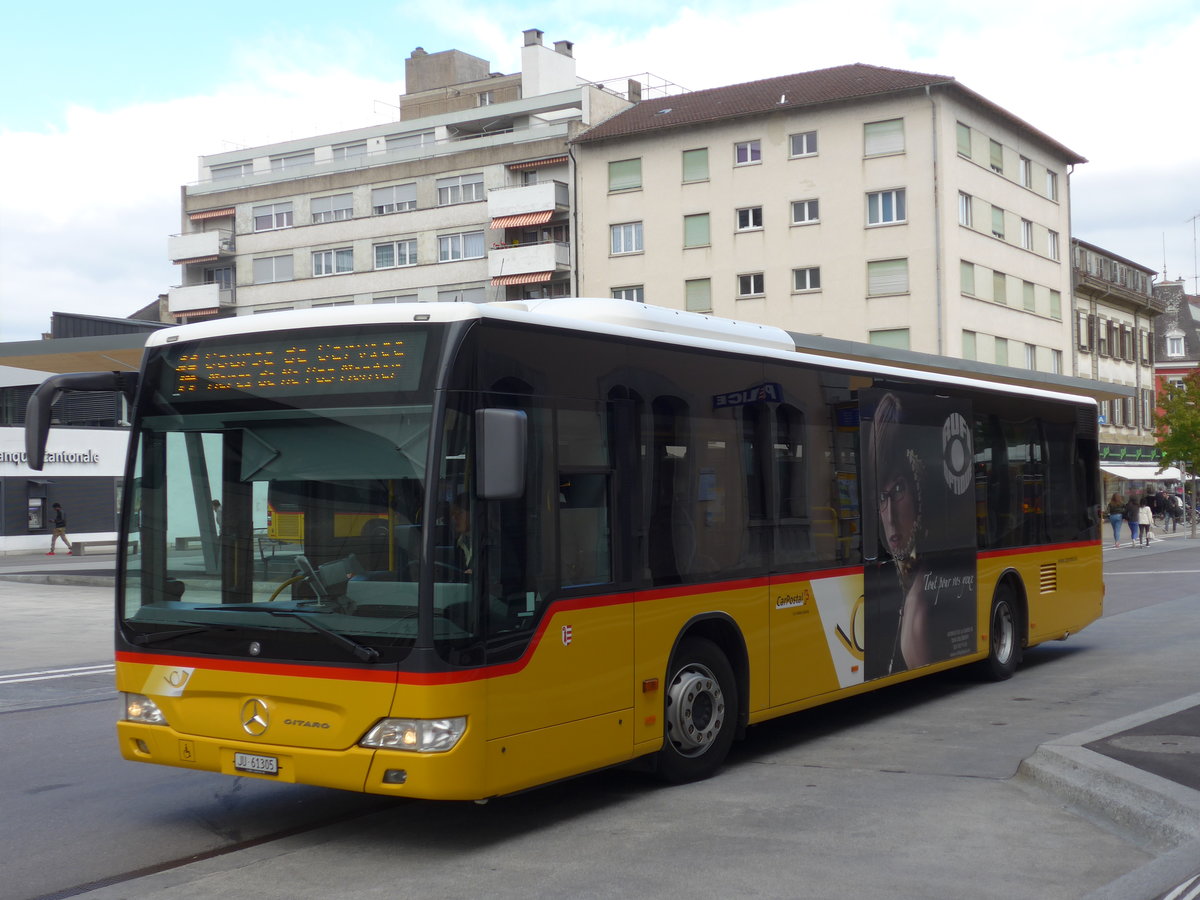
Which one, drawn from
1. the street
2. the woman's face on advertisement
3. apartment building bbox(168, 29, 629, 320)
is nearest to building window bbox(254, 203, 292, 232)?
apartment building bbox(168, 29, 629, 320)

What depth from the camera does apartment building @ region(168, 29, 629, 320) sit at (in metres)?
64.4

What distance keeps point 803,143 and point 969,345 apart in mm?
10407

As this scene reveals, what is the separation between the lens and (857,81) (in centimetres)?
5584

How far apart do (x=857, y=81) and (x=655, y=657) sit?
169 ft

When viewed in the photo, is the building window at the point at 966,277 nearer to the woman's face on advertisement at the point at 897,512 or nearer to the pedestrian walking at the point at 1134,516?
the pedestrian walking at the point at 1134,516

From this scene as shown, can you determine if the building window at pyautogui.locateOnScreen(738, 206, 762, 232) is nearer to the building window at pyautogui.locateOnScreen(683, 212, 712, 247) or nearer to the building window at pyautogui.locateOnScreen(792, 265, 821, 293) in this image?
the building window at pyautogui.locateOnScreen(683, 212, 712, 247)

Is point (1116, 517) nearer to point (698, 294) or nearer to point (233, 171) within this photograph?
point (698, 294)

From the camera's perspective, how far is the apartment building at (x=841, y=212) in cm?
5334

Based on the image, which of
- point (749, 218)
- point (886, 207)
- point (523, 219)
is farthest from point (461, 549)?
point (523, 219)

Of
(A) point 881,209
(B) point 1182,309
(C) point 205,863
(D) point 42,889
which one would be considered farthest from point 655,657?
(B) point 1182,309

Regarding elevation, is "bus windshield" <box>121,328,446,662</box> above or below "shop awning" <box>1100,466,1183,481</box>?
below

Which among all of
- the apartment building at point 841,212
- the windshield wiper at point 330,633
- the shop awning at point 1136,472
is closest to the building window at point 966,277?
the apartment building at point 841,212

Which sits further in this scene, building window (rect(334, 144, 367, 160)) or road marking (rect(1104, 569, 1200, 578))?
building window (rect(334, 144, 367, 160))

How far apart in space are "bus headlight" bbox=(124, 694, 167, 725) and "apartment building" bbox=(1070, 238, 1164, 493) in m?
62.4
